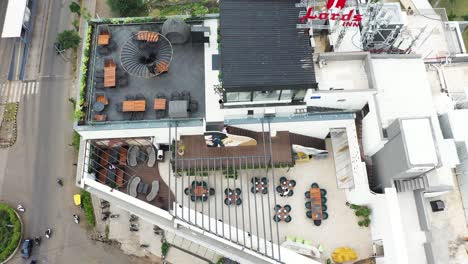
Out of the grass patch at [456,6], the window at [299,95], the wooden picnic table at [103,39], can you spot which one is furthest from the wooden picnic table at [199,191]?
the grass patch at [456,6]

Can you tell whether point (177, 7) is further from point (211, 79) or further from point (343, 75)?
point (343, 75)

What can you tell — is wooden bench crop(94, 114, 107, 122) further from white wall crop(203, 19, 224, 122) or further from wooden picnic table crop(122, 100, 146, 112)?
white wall crop(203, 19, 224, 122)

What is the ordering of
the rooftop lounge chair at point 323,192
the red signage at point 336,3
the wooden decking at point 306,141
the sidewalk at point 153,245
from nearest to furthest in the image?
1. the red signage at point 336,3
2. the rooftop lounge chair at point 323,192
3. the wooden decking at point 306,141
4. the sidewalk at point 153,245

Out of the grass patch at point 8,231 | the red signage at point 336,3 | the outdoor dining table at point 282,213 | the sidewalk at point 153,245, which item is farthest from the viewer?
the grass patch at point 8,231

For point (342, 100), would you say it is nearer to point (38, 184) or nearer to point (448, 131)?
point (448, 131)

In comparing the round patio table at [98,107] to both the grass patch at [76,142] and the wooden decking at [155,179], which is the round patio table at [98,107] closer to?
the wooden decking at [155,179]

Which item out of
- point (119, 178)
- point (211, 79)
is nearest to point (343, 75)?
point (211, 79)

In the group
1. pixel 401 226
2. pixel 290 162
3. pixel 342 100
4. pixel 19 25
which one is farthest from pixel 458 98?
pixel 19 25
